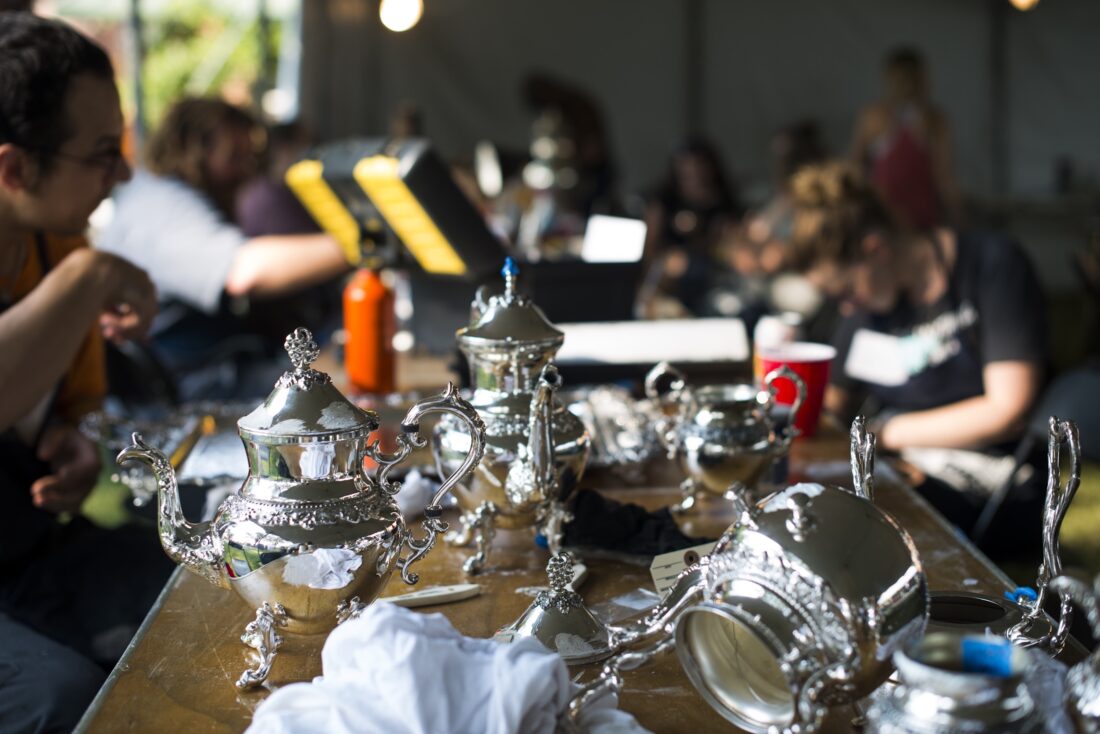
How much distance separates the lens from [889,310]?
8.93 feet

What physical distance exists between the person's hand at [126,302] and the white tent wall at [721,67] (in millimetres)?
6637

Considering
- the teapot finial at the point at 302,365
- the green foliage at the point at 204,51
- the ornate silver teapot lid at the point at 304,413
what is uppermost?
the green foliage at the point at 204,51

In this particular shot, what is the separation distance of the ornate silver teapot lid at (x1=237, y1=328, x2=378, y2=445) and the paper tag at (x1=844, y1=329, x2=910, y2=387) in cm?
187

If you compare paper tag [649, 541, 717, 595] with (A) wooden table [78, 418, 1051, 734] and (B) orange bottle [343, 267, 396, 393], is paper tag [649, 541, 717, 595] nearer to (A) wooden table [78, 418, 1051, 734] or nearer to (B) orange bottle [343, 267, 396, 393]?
(A) wooden table [78, 418, 1051, 734]

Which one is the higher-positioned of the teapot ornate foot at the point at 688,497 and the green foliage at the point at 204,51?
the green foliage at the point at 204,51

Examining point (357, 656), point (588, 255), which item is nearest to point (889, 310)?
point (588, 255)

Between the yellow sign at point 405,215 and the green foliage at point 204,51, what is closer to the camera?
the yellow sign at point 405,215

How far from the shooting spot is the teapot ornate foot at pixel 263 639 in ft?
3.39

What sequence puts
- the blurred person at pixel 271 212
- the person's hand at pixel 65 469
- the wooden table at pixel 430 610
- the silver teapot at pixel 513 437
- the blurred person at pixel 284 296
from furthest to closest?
the blurred person at pixel 271 212, the blurred person at pixel 284 296, the person's hand at pixel 65 469, the silver teapot at pixel 513 437, the wooden table at pixel 430 610

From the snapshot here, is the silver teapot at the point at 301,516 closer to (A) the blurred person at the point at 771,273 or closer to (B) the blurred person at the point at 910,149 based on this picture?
(A) the blurred person at the point at 771,273

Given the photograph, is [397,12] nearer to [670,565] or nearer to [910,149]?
[670,565]

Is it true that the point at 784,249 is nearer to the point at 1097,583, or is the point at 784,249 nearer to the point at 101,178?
the point at 101,178

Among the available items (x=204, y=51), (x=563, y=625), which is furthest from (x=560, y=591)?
(x=204, y=51)

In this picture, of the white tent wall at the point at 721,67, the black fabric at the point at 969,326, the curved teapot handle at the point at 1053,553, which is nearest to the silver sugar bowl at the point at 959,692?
the curved teapot handle at the point at 1053,553
